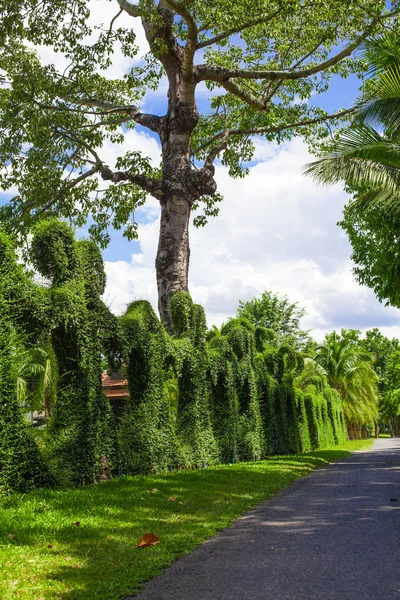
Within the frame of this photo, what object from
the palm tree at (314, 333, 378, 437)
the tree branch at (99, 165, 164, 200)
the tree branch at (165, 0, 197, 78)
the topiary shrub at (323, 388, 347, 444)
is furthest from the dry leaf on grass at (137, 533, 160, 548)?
the palm tree at (314, 333, 378, 437)

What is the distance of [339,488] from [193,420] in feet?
13.3

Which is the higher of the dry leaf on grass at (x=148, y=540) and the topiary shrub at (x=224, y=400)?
the topiary shrub at (x=224, y=400)

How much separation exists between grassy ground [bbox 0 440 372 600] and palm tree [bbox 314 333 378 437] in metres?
40.3

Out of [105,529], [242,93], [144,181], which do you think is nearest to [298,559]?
[105,529]

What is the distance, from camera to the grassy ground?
472 centimetres

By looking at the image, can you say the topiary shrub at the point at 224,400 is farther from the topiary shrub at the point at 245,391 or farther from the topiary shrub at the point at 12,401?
the topiary shrub at the point at 12,401

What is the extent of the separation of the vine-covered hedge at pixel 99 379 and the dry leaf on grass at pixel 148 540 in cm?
273

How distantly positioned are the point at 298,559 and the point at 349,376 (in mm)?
46957

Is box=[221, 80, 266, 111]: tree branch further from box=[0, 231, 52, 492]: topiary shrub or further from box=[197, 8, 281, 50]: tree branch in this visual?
box=[0, 231, 52, 492]: topiary shrub

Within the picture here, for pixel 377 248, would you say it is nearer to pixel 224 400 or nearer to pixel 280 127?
pixel 280 127

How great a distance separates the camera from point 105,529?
261 inches

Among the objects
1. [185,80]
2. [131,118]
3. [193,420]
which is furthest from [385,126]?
[193,420]

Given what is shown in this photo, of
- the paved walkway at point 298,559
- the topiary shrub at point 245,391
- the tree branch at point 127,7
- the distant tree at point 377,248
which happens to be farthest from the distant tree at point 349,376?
the paved walkway at point 298,559

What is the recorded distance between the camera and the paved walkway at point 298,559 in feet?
14.7
